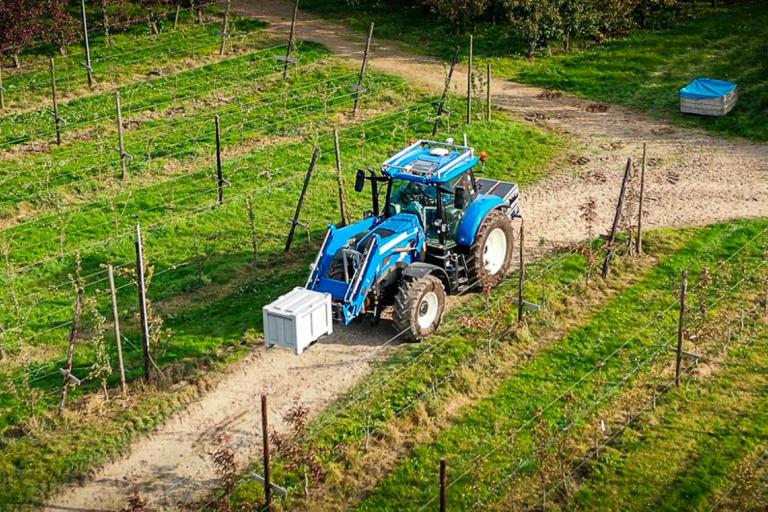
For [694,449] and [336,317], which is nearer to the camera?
[694,449]

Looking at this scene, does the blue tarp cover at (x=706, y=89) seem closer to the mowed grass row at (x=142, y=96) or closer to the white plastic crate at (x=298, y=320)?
the mowed grass row at (x=142, y=96)

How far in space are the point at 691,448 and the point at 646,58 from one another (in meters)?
18.9

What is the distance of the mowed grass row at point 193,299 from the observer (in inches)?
640

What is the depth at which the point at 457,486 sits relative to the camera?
15.4m

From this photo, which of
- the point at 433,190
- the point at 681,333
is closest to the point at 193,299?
the point at 433,190

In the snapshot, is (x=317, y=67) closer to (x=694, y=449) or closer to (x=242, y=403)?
(x=242, y=403)

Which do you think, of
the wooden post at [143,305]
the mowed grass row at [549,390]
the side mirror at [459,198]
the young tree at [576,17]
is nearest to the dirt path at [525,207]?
the wooden post at [143,305]

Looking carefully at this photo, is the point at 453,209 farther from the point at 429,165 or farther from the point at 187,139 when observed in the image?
the point at 187,139

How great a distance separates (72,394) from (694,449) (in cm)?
928

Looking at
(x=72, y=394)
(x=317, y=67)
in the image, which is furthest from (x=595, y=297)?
(x=317, y=67)

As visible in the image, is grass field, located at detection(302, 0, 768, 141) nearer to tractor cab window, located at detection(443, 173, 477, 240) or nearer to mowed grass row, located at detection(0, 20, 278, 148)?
mowed grass row, located at detection(0, 20, 278, 148)

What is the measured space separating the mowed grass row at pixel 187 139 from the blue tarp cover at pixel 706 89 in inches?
289

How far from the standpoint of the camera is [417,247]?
19.1 meters

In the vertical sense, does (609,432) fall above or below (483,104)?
below
